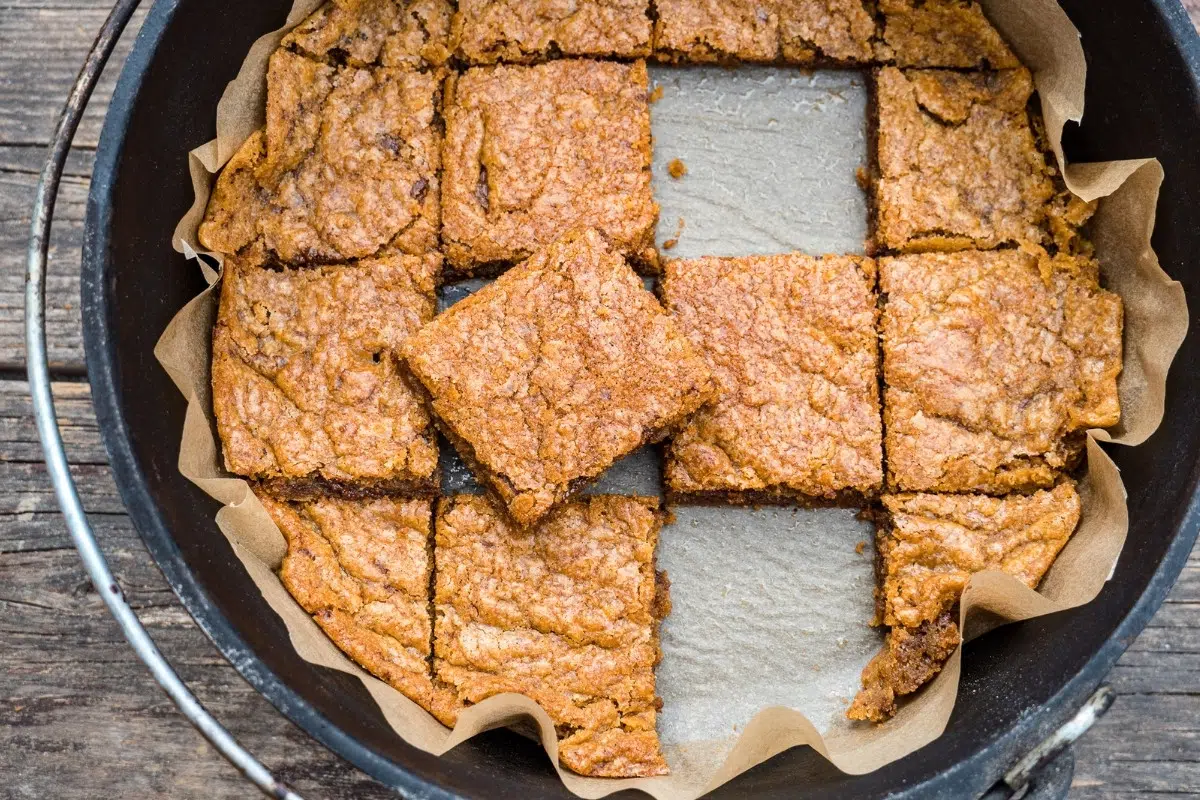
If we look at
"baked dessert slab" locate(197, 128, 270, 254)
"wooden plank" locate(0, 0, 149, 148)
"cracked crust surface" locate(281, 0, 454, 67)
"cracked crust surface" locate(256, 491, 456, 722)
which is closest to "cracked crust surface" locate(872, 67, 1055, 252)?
"cracked crust surface" locate(281, 0, 454, 67)

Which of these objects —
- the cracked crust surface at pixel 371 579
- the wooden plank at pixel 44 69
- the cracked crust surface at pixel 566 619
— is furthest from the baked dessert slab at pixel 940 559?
the wooden plank at pixel 44 69

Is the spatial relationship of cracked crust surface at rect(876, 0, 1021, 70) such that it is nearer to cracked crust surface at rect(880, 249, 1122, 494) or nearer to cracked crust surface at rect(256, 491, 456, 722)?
cracked crust surface at rect(880, 249, 1122, 494)

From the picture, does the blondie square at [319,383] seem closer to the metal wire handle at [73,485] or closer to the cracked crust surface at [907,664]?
the metal wire handle at [73,485]

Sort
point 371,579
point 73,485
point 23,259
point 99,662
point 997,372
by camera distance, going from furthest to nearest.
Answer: point 23,259 → point 99,662 → point 997,372 → point 371,579 → point 73,485

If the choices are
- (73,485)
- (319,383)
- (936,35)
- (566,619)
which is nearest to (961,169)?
(936,35)

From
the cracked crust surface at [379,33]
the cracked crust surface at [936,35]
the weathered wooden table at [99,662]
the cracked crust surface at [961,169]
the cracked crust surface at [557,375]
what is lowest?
the weathered wooden table at [99,662]

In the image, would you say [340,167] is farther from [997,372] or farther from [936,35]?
[997,372]
